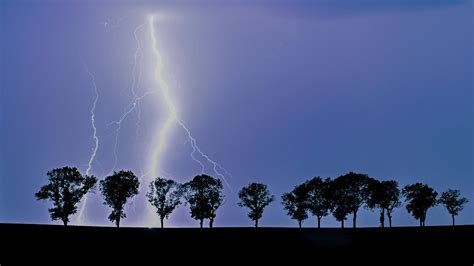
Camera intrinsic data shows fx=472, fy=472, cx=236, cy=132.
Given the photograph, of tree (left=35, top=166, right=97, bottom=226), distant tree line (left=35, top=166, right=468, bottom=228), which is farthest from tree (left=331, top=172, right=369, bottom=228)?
tree (left=35, top=166, right=97, bottom=226)

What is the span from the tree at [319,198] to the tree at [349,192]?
133 centimetres

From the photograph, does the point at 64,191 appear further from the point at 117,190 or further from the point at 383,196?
the point at 383,196

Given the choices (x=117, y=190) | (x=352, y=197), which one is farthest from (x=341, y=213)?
(x=117, y=190)

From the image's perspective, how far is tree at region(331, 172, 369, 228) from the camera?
75.3 metres

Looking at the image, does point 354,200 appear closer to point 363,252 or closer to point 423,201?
point 423,201

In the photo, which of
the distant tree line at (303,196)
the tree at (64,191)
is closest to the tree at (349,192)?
the distant tree line at (303,196)

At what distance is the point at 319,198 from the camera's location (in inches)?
3046

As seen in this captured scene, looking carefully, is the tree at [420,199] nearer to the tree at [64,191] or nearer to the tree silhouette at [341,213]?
the tree silhouette at [341,213]

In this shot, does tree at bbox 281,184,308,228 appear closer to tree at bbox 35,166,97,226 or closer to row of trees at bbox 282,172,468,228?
row of trees at bbox 282,172,468,228

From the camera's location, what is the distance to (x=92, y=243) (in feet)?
110

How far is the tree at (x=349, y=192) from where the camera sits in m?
75.3

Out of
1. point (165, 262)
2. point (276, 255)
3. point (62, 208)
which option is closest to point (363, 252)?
point (276, 255)

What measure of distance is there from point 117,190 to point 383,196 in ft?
139

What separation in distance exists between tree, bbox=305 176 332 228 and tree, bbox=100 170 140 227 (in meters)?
28.5
